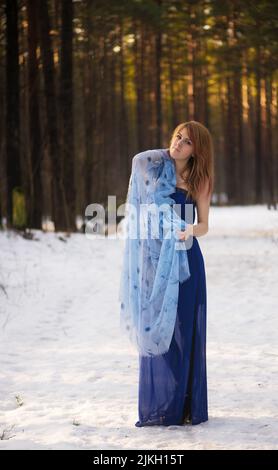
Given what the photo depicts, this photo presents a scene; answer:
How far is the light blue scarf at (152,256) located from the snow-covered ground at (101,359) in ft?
2.25

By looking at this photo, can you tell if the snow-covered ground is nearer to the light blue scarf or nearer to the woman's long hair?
the light blue scarf

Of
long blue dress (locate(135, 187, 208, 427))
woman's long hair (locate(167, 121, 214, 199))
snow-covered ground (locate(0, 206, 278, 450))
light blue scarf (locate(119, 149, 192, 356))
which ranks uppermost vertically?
woman's long hair (locate(167, 121, 214, 199))

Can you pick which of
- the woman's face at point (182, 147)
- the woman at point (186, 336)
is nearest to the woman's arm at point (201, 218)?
the woman at point (186, 336)

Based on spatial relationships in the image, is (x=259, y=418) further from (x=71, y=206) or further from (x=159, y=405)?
(x=71, y=206)

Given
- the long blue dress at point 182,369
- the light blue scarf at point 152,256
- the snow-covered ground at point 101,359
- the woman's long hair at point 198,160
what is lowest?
the snow-covered ground at point 101,359

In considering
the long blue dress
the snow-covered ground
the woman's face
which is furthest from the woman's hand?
the snow-covered ground


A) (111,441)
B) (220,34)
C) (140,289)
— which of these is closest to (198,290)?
(140,289)

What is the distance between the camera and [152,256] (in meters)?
4.38

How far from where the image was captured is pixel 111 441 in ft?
13.4

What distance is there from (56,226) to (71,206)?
32.1 inches

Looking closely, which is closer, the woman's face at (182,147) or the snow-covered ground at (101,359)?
the snow-covered ground at (101,359)

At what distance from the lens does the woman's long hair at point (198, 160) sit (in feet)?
14.3

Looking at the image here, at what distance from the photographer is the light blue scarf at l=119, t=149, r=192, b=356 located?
429cm

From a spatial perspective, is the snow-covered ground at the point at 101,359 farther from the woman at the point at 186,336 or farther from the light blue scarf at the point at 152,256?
the light blue scarf at the point at 152,256
